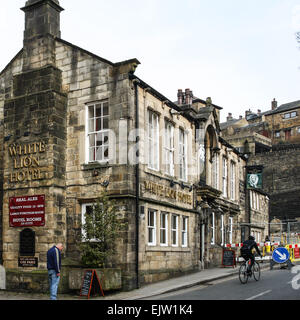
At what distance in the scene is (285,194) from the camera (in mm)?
61000

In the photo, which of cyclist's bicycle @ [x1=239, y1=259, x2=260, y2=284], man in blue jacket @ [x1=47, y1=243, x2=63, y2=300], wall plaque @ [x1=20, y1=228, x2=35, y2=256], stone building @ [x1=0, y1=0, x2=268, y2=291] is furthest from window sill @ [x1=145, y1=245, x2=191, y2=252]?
man in blue jacket @ [x1=47, y1=243, x2=63, y2=300]

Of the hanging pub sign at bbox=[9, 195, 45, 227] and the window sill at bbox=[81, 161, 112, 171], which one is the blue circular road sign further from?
the hanging pub sign at bbox=[9, 195, 45, 227]

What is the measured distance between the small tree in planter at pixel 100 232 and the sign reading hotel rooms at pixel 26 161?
2.64 meters

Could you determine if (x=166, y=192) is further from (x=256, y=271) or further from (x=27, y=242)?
(x=27, y=242)

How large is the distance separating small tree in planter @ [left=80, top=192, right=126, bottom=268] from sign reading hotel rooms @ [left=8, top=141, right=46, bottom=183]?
2643 millimetres

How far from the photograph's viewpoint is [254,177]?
106 ft

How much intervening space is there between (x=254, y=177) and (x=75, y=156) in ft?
54.0

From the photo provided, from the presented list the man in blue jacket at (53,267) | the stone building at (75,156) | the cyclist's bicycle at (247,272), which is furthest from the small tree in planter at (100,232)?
the cyclist's bicycle at (247,272)

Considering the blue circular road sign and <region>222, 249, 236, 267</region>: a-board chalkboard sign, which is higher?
the blue circular road sign

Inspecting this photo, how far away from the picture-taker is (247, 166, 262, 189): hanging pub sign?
105 feet

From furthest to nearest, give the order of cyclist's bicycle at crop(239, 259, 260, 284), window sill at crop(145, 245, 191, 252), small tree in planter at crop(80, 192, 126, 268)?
window sill at crop(145, 245, 191, 252), cyclist's bicycle at crop(239, 259, 260, 284), small tree in planter at crop(80, 192, 126, 268)

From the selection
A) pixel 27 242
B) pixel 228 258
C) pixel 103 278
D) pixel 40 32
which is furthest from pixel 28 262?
pixel 228 258
